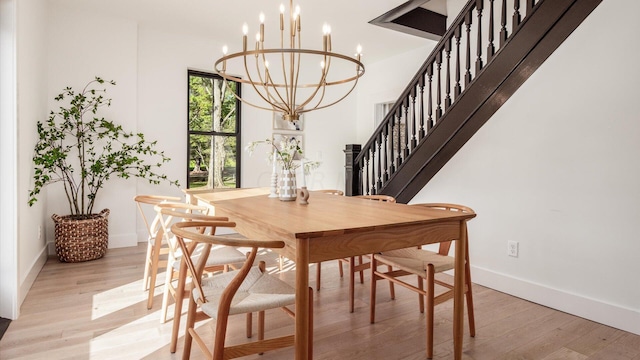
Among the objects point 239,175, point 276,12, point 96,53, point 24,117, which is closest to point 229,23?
point 276,12

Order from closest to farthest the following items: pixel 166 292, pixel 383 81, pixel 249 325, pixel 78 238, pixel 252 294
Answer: pixel 252 294 < pixel 249 325 < pixel 166 292 < pixel 78 238 < pixel 383 81

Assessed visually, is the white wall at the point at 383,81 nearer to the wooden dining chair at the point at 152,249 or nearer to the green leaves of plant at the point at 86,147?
the green leaves of plant at the point at 86,147

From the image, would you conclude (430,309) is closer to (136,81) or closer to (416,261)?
(416,261)

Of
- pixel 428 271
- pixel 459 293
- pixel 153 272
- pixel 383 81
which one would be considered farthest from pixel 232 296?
pixel 383 81

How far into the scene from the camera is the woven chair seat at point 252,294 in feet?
5.31

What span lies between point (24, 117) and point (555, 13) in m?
3.97

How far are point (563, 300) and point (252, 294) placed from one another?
7.88ft

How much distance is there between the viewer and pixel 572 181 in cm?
280

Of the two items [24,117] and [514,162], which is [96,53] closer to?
[24,117]

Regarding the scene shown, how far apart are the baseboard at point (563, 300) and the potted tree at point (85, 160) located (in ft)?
12.4

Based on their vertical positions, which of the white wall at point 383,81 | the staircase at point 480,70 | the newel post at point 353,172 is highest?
the white wall at point 383,81

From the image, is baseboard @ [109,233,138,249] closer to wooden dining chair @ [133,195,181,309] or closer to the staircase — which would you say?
wooden dining chair @ [133,195,181,309]

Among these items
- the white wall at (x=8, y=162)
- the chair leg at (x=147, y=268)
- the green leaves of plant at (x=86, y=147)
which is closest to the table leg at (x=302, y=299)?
the chair leg at (x=147, y=268)

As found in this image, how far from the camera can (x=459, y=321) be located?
2.10 m
